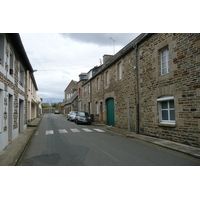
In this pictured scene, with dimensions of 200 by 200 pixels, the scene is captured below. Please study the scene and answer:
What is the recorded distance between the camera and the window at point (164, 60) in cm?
888

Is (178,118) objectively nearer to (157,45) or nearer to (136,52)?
(157,45)

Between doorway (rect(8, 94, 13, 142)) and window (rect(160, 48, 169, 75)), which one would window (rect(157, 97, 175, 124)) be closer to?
window (rect(160, 48, 169, 75))

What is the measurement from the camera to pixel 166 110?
8.86m

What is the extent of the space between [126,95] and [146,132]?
3504 mm

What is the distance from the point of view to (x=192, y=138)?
711 cm

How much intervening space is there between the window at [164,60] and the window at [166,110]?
147 cm

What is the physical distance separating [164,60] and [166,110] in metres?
2.59

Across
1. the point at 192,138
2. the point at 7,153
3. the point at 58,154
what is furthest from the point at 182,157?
the point at 7,153

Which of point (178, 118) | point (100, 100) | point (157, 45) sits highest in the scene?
point (157, 45)

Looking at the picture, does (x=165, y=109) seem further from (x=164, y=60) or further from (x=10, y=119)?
(x=10, y=119)

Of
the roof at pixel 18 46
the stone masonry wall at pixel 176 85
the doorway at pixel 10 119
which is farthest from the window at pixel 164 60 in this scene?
the doorway at pixel 10 119

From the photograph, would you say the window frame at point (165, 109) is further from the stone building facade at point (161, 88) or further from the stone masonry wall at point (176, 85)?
the stone masonry wall at point (176, 85)

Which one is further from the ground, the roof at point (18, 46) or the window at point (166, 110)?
the roof at point (18, 46)

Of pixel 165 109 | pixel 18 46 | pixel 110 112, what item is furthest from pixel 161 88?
pixel 110 112
